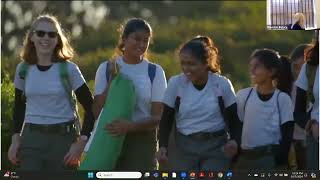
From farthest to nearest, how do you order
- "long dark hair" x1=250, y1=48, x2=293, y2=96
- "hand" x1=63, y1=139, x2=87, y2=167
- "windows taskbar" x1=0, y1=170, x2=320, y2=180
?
"long dark hair" x1=250, y1=48, x2=293, y2=96, "hand" x1=63, y1=139, x2=87, y2=167, "windows taskbar" x1=0, y1=170, x2=320, y2=180

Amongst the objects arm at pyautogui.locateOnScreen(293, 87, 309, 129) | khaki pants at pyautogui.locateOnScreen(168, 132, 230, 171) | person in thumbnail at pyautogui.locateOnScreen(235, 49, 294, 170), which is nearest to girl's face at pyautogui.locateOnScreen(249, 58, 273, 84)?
person in thumbnail at pyautogui.locateOnScreen(235, 49, 294, 170)

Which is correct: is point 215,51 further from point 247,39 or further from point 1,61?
point 1,61

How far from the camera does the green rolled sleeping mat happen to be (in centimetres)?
228

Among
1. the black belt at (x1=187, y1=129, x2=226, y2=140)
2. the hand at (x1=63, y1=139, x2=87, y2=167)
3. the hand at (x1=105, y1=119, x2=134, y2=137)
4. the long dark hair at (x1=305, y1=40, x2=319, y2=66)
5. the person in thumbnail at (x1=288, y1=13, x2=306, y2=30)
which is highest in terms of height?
the person in thumbnail at (x1=288, y1=13, x2=306, y2=30)

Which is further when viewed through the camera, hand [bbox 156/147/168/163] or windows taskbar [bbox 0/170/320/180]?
hand [bbox 156/147/168/163]

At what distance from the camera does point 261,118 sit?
2.38 metres

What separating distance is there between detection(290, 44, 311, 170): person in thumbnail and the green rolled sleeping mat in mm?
499

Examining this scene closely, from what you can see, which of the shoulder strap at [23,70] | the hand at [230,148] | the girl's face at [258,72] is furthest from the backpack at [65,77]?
the girl's face at [258,72]

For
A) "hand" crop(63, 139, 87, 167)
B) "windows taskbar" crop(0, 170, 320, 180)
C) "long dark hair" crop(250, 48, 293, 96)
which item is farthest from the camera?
"long dark hair" crop(250, 48, 293, 96)

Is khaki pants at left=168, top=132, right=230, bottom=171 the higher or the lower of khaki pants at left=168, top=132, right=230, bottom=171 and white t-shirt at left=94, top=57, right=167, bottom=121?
the lower

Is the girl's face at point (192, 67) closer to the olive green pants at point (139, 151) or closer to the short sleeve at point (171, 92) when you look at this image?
the short sleeve at point (171, 92)

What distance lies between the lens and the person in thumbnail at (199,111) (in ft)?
7.57

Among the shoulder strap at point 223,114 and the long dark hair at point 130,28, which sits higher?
the long dark hair at point 130,28

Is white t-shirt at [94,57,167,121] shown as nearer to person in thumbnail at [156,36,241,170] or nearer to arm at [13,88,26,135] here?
person in thumbnail at [156,36,241,170]
